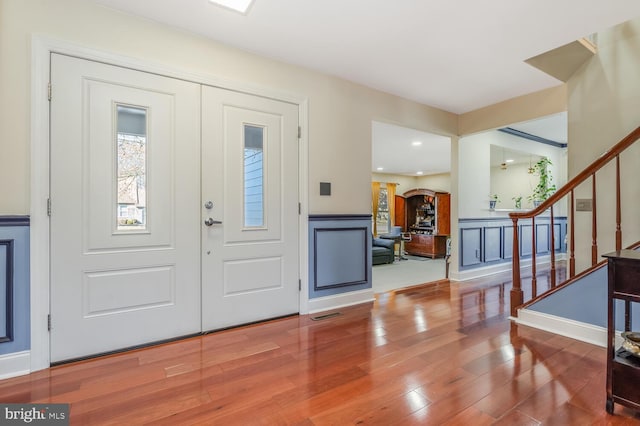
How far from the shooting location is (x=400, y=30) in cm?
244

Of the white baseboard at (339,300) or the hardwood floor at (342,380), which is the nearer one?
the hardwood floor at (342,380)

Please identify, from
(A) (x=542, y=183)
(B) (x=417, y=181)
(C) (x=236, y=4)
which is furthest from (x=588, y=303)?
(B) (x=417, y=181)

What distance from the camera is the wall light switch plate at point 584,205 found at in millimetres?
3125

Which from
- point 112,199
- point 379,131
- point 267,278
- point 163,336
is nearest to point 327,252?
point 267,278

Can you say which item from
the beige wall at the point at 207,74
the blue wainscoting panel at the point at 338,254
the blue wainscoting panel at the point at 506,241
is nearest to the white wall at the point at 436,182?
the blue wainscoting panel at the point at 506,241

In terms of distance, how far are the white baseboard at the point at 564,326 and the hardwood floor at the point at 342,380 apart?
0.27ft

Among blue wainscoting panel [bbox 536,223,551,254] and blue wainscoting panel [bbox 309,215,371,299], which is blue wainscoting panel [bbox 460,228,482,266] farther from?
blue wainscoting panel [bbox 309,215,371,299]

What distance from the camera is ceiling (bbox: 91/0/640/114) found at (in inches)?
85.0

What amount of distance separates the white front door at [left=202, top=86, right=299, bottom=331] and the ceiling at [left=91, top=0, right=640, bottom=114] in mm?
502

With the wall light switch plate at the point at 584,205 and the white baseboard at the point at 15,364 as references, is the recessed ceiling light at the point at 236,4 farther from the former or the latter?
the wall light switch plate at the point at 584,205

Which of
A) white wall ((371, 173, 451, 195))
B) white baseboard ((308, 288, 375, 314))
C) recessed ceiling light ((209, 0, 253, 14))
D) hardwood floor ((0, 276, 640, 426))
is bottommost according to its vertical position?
hardwood floor ((0, 276, 640, 426))

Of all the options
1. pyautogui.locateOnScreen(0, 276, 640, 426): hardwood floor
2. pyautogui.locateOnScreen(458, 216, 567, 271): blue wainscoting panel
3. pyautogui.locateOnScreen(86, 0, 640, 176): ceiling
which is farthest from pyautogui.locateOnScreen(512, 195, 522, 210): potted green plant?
pyautogui.locateOnScreen(0, 276, 640, 426): hardwood floor

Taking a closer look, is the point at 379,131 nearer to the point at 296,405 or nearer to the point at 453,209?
the point at 453,209

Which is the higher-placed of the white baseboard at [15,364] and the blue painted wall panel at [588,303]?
the blue painted wall panel at [588,303]
